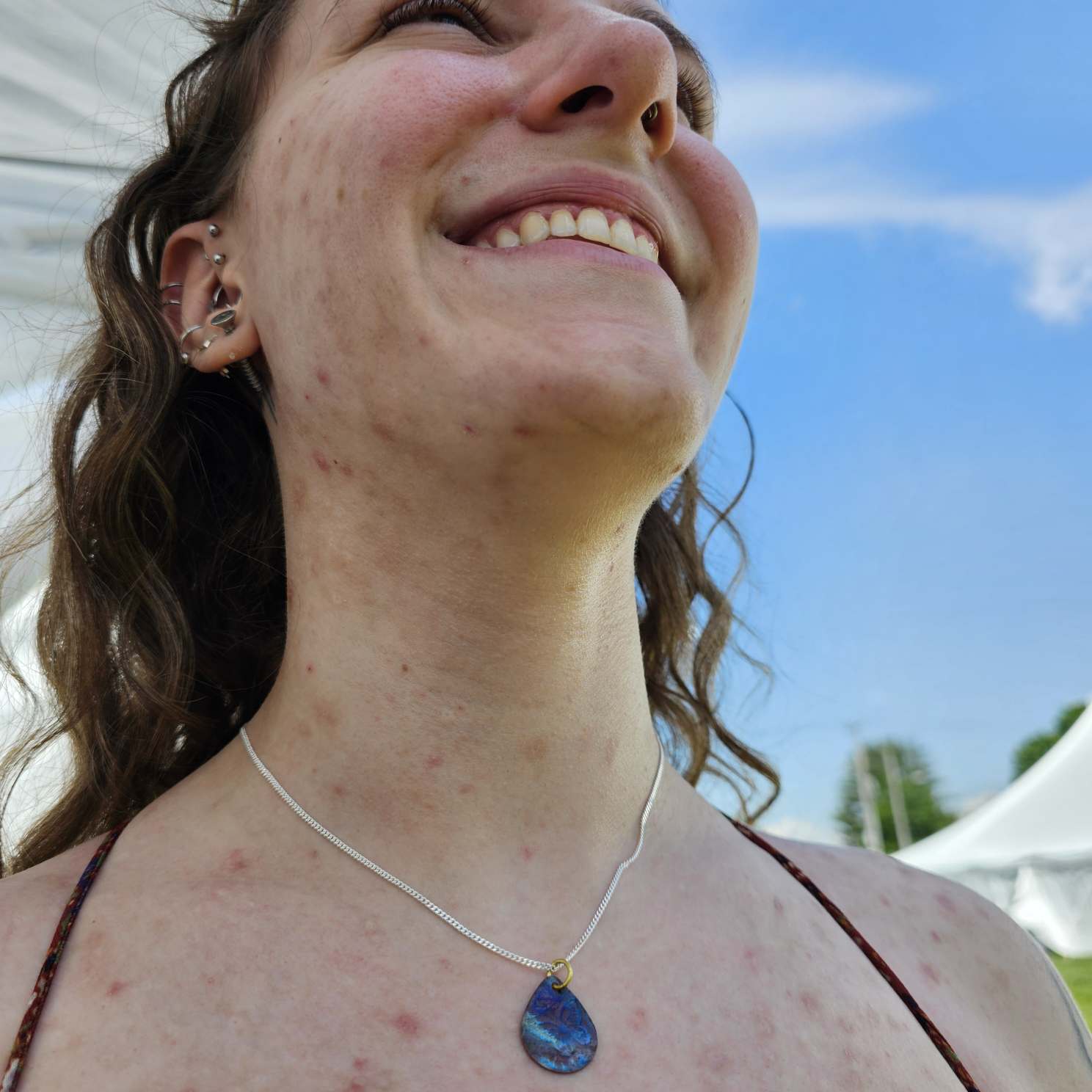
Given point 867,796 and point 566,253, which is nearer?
point 566,253

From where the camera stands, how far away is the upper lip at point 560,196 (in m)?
1.46

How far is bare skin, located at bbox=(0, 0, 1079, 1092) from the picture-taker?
1277 millimetres

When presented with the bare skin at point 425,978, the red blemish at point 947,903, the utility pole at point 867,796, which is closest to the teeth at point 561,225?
the bare skin at point 425,978

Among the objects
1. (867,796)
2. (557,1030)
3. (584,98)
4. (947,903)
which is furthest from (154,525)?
(867,796)

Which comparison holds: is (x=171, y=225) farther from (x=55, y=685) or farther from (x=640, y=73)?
(x=640, y=73)

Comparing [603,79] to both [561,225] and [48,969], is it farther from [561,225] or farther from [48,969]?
[48,969]

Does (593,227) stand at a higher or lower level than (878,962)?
higher

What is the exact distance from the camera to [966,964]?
5.58 ft

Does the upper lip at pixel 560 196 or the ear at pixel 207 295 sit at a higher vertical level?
the upper lip at pixel 560 196

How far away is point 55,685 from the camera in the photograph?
201 cm

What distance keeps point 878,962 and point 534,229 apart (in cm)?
114

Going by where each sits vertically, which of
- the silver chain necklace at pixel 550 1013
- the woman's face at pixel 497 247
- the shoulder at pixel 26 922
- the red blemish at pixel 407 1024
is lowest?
the silver chain necklace at pixel 550 1013

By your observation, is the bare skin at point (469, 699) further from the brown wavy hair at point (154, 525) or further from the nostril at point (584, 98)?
the brown wavy hair at point (154, 525)

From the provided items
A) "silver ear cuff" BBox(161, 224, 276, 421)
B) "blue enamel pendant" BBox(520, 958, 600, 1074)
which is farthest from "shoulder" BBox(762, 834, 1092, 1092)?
"silver ear cuff" BBox(161, 224, 276, 421)
